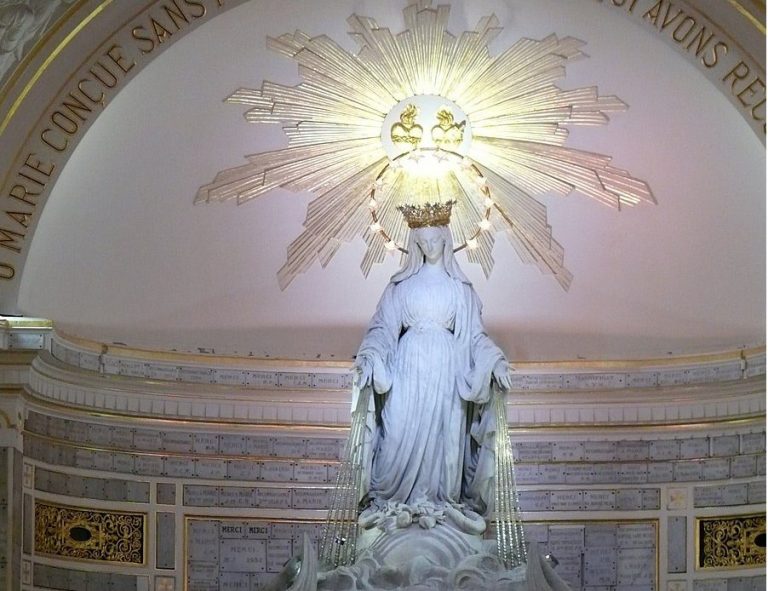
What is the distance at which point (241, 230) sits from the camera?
51.9ft

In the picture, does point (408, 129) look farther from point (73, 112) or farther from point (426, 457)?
point (426, 457)

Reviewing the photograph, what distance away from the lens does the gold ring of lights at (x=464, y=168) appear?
15.5 metres

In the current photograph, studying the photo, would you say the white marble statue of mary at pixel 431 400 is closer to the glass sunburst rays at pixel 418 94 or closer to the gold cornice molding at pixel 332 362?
the glass sunburst rays at pixel 418 94

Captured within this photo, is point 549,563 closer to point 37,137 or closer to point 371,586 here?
point 371,586

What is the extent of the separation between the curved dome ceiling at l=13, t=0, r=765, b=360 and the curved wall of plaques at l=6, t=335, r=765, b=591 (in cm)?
26

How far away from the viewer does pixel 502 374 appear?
46.6 feet

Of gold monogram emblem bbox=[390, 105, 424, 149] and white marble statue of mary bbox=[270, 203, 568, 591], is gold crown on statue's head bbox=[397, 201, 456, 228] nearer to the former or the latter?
white marble statue of mary bbox=[270, 203, 568, 591]

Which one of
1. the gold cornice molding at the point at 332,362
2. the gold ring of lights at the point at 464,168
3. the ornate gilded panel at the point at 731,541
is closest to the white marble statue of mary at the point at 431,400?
the gold ring of lights at the point at 464,168

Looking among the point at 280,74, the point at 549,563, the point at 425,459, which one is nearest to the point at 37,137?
the point at 280,74

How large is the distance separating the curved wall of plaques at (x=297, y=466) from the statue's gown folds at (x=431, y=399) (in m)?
1.45

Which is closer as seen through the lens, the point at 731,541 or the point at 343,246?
the point at 731,541

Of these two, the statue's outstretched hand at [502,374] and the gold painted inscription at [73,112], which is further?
the gold painted inscription at [73,112]

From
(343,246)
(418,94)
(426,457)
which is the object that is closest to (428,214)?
(418,94)

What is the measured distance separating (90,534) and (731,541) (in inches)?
157
